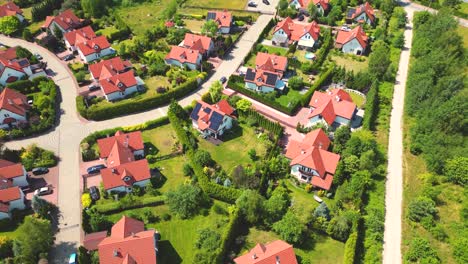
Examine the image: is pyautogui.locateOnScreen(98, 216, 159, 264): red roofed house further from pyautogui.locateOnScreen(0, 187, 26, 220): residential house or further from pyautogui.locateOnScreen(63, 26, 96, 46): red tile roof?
pyautogui.locateOnScreen(63, 26, 96, 46): red tile roof

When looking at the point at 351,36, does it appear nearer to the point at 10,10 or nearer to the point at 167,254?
Answer: the point at 167,254

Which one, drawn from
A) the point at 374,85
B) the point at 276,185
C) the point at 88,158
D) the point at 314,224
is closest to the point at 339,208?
the point at 314,224

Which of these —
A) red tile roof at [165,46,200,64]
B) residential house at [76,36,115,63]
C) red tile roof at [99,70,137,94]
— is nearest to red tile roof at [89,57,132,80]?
red tile roof at [99,70,137,94]

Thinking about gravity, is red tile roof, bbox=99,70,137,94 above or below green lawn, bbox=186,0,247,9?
below

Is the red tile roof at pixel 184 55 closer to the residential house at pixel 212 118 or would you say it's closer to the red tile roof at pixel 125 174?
the residential house at pixel 212 118

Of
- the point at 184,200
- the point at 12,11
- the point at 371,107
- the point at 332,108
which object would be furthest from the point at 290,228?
the point at 12,11

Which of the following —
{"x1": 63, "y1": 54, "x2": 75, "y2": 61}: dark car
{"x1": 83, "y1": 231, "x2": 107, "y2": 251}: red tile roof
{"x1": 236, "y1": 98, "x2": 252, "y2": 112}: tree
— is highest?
{"x1": 236, "y1": 98, "x2": 252, "y2": 112}: tree
